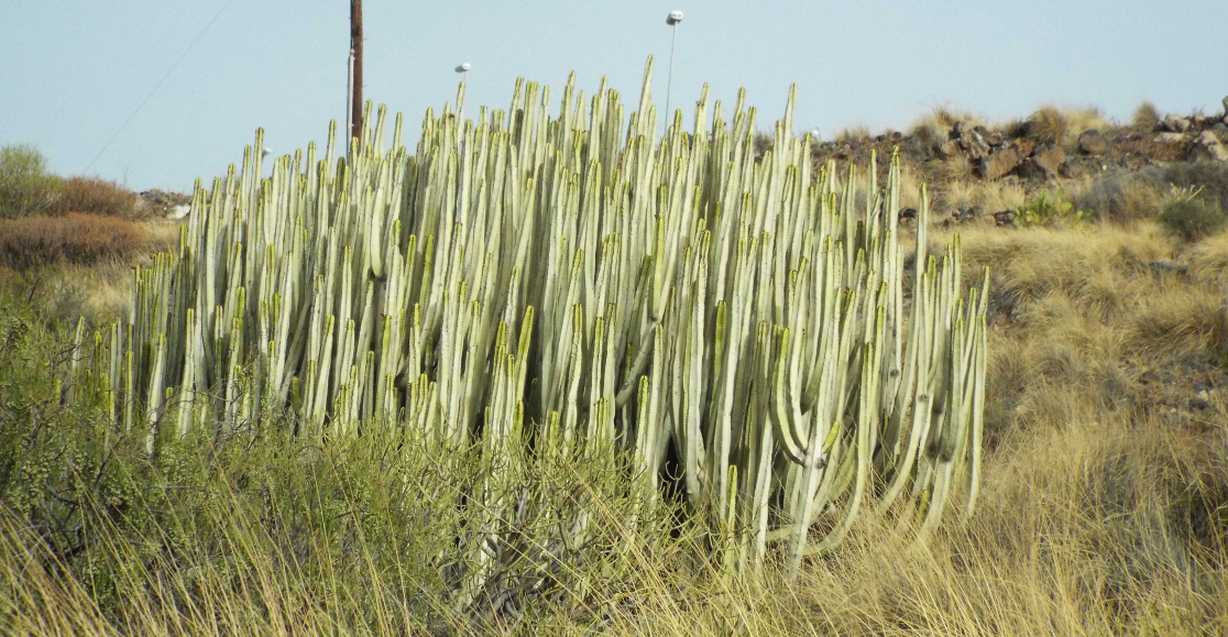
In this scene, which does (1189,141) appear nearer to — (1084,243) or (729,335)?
(1084,243)

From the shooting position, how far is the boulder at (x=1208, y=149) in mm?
19625

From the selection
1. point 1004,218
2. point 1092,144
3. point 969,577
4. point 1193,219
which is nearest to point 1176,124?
point 1092,144

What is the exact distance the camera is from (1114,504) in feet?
20.1

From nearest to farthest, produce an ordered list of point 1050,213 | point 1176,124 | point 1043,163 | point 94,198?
point 1050,213
point 1043,163
point 1176,124
point 94,198

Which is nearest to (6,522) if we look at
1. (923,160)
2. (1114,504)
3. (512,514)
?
(512,514)

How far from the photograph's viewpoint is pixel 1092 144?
21328mm

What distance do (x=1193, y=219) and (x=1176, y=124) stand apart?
27.3 ft

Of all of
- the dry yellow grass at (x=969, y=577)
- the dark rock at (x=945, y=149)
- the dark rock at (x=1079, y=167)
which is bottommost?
the dry yellow grass at (x=969, y=577)

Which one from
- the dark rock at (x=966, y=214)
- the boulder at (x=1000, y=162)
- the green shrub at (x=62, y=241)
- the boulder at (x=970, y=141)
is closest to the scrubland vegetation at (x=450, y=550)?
the dark rock at (x=966, y=214)

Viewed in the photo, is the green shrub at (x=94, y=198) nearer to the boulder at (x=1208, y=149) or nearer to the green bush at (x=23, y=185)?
the green bush at (x=23, y=185)

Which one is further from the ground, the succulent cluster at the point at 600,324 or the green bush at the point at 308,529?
the succulent cluster at the point at 600,324

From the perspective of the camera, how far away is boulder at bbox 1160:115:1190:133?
21666 mm

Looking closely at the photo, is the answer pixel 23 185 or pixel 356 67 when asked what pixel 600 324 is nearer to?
pixel 356 67

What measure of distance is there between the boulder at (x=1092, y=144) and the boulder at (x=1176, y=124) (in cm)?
117
